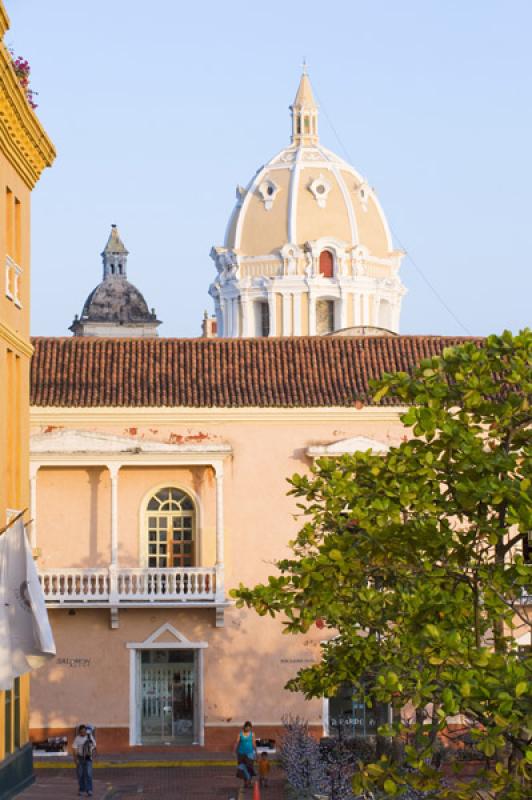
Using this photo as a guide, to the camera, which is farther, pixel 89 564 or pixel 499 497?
pixel 89 564

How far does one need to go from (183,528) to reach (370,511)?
1775cm

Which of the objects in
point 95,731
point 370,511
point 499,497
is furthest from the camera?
point 95,731

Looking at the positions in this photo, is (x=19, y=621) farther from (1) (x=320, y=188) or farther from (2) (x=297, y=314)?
(1) (x=320, y=188)

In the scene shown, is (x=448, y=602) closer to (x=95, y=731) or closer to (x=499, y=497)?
(x=499, y=497)

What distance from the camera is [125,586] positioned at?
31.7m

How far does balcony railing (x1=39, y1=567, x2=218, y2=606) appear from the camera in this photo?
31.5 m

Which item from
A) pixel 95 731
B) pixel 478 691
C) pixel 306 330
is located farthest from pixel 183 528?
pixel 306 330

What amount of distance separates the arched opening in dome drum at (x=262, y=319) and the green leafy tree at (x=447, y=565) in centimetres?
5836

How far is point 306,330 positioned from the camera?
73.7m

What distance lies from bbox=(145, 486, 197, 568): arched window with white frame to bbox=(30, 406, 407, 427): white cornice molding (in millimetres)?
1527

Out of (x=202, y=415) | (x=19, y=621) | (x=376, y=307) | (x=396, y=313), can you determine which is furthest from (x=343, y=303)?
(x=19, y=621)

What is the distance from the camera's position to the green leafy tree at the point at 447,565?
1302 centimetres

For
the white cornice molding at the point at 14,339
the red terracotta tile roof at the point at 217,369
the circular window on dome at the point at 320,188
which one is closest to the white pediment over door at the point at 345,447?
the red terracotta tile roof at the point at 217,369

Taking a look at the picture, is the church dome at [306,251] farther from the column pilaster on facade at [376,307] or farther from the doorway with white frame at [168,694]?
the doorway with white frame at [168,694]
